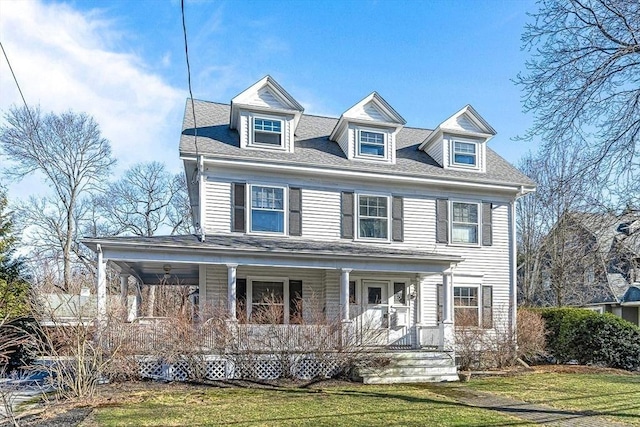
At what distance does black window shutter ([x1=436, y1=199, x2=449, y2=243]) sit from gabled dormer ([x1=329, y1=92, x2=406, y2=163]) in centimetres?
211

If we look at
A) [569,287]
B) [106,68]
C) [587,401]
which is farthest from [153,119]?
[569,287]

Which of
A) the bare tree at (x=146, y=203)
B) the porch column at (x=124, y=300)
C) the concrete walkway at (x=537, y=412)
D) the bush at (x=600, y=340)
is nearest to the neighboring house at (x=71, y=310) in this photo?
the porch column at (x=124, y=300)

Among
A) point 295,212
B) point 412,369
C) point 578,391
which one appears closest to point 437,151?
point 295,212

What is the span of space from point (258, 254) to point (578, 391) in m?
8.09

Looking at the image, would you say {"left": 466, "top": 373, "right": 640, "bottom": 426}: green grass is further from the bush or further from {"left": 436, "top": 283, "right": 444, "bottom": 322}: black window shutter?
{"left": 436, "top": 283, "right": 444, "bottom": 322}: black window shutter

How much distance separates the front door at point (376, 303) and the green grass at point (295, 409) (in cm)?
444

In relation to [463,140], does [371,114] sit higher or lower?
higher

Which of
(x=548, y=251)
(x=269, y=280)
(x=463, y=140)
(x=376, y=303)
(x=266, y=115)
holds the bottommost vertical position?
(x=376, y=303)

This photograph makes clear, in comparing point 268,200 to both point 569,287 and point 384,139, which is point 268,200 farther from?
point 569,287

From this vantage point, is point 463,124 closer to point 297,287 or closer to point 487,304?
point 487,304

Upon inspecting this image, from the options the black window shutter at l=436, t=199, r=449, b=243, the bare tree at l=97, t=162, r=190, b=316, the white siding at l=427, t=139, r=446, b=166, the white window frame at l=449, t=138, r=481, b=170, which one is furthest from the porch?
the bare tree at l=97, t=162, r=190, b=316

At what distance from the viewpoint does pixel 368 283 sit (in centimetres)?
1625

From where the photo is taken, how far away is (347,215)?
16234 millimetres

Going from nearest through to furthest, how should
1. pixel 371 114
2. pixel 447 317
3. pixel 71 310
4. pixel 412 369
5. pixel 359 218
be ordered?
pixel 71 310 < pixel 412 369 < pixel 447 317 < pixel 359 218 < pixel 371 114
